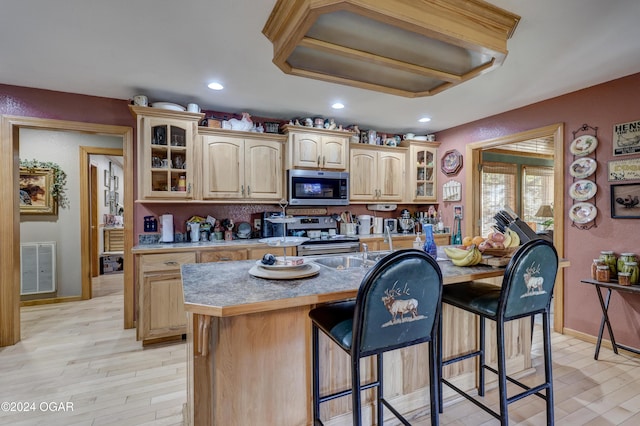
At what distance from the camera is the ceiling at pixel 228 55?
1.85m

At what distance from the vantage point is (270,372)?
1.51 m

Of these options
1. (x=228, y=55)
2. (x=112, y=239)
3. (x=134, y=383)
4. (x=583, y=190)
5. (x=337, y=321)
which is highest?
(x=228, y=55)

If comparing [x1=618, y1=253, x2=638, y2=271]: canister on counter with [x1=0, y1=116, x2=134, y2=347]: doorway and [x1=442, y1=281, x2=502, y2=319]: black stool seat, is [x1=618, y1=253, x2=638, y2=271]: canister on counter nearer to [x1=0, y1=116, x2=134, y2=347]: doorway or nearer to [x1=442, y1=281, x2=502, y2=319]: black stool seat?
[x1=442, y1=281, x2=502, y2=319]: black stool seat

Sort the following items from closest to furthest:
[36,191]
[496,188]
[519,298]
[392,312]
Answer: [392,312]
[519,298]
[36,191]
[496,188]

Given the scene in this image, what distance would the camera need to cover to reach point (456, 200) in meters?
4.43

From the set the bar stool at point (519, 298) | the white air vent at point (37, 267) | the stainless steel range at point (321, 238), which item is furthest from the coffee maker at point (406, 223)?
the white air vent at point (37, 267)

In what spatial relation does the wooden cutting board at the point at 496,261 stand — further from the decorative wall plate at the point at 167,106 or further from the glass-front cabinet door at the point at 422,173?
the decorative wall plate at the point at 167,106

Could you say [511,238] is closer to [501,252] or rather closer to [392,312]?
[501,252]

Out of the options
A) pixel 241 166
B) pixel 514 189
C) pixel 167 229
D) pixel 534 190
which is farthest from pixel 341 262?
pixel 534 190

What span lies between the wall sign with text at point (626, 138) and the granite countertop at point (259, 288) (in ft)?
6.61

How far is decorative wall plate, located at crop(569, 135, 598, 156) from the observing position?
2.92 metres

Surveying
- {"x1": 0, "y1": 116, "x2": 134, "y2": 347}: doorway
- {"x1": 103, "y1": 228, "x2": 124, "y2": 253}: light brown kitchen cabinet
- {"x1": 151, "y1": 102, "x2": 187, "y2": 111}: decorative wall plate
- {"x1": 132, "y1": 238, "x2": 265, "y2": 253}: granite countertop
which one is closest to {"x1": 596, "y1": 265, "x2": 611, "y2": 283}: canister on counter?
{"x1": 132, "y1": 238, "x2": 265, "y2": 253}: granite countertop

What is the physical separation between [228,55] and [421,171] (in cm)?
323

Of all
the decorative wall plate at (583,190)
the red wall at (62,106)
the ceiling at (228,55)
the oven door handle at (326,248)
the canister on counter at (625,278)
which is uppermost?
the ceiling at (228,55)
